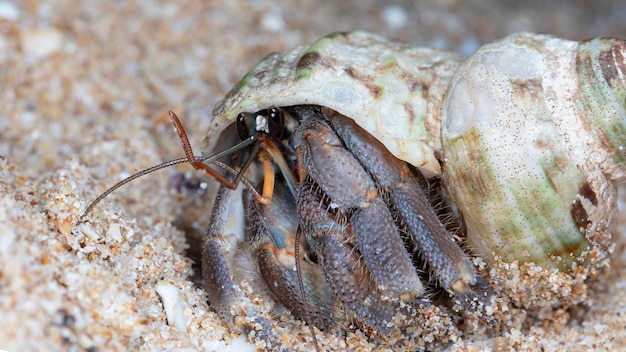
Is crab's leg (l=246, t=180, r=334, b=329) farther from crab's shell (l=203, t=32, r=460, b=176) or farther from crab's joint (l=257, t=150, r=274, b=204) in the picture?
crab's shell (l=203, t=32, r=460, b=176)

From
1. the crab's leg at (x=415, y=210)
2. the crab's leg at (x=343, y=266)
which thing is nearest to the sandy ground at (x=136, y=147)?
the crab's leg at (x=343, y=266)

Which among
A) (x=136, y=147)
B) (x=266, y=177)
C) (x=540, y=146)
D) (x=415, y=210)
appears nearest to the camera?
(x=540, y=146)

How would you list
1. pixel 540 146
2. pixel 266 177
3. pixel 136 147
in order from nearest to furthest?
pixel 540 146 < pixel 266 177 < pixel 136 147

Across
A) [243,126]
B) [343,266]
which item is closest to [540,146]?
[343,266]

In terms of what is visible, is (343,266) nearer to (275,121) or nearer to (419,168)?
(419,168)

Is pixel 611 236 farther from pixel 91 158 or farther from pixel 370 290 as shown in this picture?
pixel 91 158

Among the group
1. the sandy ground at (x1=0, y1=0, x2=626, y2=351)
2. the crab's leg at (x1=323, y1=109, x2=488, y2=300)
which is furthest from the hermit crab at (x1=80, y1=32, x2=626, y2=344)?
the sandy ground at (x1=0, y1=0, x2=626, y2=351)
